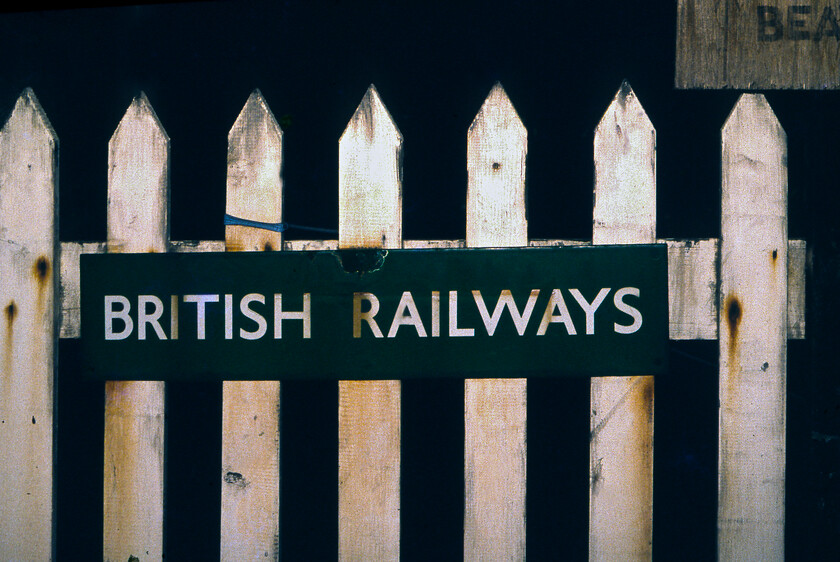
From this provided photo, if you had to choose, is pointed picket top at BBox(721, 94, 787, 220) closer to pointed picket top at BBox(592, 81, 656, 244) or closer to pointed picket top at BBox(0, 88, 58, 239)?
pointed picket top at BBox(592, 81, 656, 244)

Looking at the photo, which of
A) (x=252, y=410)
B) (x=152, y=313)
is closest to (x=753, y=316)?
(x=252, y=410)

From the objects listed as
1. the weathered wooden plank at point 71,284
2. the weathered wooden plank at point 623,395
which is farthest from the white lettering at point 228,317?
the weathered wooden plank at point 623,395

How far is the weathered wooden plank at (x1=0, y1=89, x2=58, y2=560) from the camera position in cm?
164

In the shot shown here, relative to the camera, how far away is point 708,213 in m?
1.82

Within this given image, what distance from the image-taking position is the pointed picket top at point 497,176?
159 cm

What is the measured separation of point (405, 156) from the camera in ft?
6.04

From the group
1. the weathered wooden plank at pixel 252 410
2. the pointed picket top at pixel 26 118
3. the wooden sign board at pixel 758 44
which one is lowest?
the weathered wooden plank at pixel 252 410

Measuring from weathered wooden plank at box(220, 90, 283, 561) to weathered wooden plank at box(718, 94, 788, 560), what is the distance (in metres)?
1.09

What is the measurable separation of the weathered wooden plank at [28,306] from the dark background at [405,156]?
0.18 metres

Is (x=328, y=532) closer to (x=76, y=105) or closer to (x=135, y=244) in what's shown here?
(x=135, y=244)

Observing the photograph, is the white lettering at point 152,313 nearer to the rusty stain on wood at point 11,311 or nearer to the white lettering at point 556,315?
the rusty stain on wood at point 11,311

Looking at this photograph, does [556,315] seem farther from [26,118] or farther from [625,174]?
[26,118]

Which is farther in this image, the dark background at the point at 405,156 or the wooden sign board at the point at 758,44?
the dark background at the point at 405,156

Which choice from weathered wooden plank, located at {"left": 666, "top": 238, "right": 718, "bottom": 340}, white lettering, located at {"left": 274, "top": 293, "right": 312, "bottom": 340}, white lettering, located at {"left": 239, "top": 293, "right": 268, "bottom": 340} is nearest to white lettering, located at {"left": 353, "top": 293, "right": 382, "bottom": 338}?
white lettering, located at {"left": 274, "top": 293, "right": 312, "bottom": 340}
